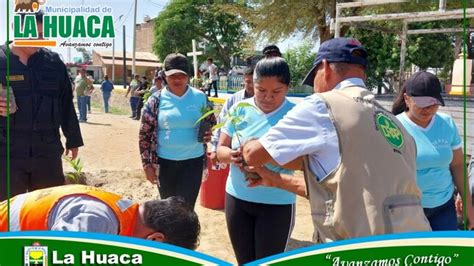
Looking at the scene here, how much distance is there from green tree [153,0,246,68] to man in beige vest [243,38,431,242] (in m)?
1.50

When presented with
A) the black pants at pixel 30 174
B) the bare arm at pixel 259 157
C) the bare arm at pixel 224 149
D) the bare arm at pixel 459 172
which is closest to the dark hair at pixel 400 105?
the bare arm at pixel 459 172

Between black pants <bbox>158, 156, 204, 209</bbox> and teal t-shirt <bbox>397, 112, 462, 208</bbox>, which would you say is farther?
black pants <bbox>158, 156, 204, 209</bbox>

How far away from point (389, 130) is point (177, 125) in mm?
1650

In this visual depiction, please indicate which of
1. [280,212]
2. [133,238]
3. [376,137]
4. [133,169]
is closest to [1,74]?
[133,238]

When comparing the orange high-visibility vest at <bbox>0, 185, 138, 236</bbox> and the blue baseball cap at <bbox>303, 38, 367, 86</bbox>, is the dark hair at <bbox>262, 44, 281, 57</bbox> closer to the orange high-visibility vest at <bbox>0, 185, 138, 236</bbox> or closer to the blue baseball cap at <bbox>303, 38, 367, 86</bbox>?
the blue baseball cap at <bbox>303, 38, 367, 86</bbox>

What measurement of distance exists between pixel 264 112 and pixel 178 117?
741 mm

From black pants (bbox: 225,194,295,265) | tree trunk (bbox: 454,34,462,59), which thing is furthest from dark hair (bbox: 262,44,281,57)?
tree trunk (bbox: 454,34,462,59)

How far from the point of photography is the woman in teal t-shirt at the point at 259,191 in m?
2.23

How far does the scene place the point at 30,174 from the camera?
238cm

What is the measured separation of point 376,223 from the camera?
4.59ft

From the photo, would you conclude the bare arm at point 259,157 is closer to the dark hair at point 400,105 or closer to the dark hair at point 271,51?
the dark hair at point 400,105

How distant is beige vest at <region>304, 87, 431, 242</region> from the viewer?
1.36 meters

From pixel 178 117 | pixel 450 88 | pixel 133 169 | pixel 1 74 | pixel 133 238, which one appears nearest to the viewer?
pixel 133 238

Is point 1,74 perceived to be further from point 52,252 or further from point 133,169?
point 133,169
